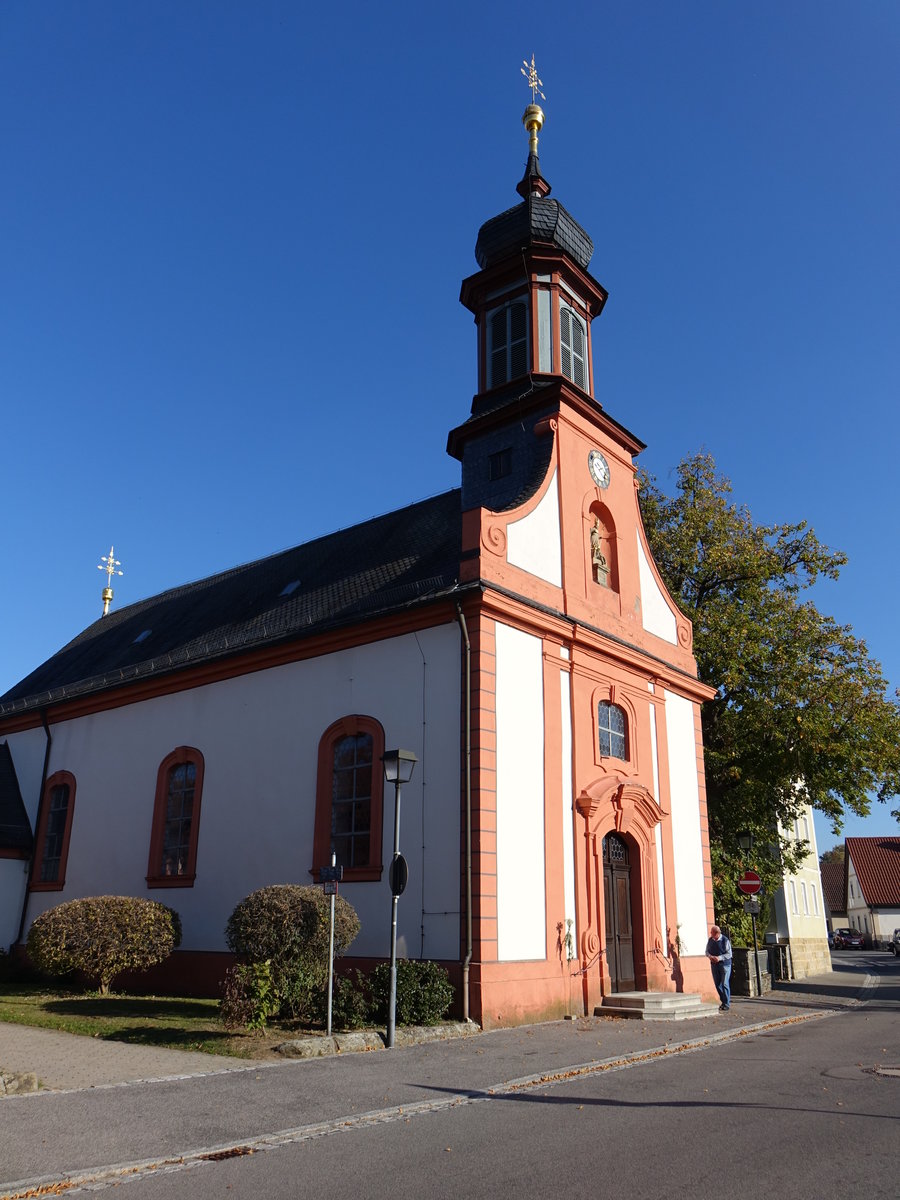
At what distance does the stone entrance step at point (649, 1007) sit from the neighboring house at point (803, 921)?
612 inches

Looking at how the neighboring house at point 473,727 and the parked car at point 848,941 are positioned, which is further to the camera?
the parked car at point 848,941

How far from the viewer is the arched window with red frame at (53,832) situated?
22.9 meters

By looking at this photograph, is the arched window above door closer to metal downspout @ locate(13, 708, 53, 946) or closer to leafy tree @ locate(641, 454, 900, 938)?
leafy tree @ locate(641, 454, 900, 938)

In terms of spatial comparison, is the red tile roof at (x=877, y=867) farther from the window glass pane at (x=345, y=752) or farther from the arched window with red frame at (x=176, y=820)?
the window glass pane at (x=345, y=752)

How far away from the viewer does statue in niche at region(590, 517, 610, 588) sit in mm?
19922

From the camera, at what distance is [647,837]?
18656 mm

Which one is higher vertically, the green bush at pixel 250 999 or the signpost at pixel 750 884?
the signpost at pixel 750 884

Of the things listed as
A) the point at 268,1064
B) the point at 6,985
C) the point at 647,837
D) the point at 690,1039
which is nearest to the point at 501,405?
the point at 647,837

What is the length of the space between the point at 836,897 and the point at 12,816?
244 feet

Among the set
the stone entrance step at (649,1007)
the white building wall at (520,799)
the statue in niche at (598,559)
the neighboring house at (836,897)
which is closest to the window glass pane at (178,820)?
the white building wall at (520,799)

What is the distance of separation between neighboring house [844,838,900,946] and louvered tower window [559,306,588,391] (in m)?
59.2

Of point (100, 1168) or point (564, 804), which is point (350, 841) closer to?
point (564, 804)

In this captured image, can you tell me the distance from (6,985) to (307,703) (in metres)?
9.17

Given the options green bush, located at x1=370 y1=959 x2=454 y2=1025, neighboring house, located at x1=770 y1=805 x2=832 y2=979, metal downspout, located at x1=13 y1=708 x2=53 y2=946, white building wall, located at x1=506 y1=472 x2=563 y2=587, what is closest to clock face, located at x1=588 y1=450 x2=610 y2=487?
white building wall, located at x1=506 y1=472 x2=563 y2=587
